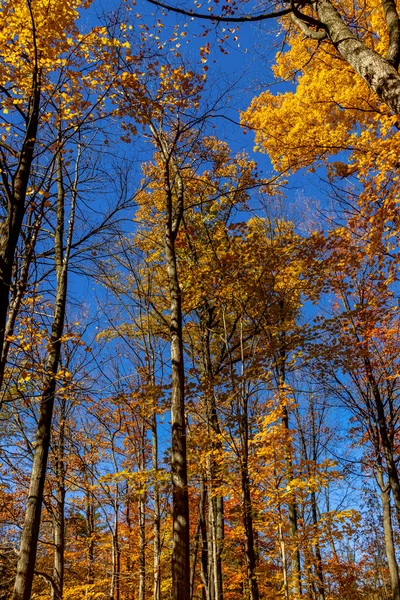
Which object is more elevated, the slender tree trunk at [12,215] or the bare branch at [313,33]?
the bare branch at [313,33]

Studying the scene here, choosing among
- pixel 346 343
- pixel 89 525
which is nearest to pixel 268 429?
pixel 346 343

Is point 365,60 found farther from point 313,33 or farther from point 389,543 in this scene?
point 389,543

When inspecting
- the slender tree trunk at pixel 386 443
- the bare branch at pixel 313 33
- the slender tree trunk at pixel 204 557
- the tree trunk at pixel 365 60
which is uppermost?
the bare branch at pixel 313 33

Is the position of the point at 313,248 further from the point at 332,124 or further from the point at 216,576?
the point at 216,576

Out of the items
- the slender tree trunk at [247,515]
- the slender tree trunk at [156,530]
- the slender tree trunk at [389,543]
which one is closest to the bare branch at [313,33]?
the slender tree trunk at [247,515]

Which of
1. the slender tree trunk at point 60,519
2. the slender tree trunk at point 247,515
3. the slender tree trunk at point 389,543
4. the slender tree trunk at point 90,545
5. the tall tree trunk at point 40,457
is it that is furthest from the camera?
the slender tree trunk at point 90,545

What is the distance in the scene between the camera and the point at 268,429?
301 inches

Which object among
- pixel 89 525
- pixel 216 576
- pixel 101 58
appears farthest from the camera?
pixel 89 525

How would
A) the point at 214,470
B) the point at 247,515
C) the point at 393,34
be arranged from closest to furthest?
the point at 393,34, the point at 247,515, the point at 214,470

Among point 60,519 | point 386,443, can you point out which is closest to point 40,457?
point 60,519

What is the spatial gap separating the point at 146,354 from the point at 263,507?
12.8 ft

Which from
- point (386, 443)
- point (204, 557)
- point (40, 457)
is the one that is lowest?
point (204, 557)

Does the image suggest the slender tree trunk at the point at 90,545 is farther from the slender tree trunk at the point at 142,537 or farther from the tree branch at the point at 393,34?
the tree branch at the point at 393,34

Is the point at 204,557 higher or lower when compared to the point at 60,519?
lower
